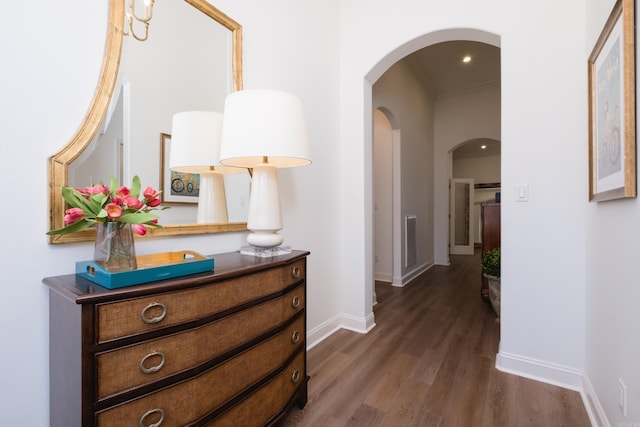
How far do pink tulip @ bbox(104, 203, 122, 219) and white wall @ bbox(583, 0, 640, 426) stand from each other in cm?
178

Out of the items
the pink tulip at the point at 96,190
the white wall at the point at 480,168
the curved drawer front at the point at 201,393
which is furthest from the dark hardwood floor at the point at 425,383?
the white wall at the point at 480,168

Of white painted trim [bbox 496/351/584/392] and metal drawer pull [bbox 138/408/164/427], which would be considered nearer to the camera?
metal drawer pull [bbox 138/408/164/427]

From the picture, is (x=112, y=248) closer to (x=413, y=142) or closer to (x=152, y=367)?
(x=152, y=367)

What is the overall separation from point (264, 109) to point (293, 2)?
4.48 feet

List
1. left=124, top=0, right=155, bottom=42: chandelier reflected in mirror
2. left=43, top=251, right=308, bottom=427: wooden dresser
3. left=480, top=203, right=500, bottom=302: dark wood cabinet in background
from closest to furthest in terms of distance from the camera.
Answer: left=43, top=251, right=308, bottom=427: wooden dresser < left=124, top=0, right=155, bottom=42: chandelier reflected in mirror < left=480, top=203, right=500, bottom=302: dark wood cabinet in background

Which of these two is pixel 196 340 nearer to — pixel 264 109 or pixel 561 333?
pixel 264 109

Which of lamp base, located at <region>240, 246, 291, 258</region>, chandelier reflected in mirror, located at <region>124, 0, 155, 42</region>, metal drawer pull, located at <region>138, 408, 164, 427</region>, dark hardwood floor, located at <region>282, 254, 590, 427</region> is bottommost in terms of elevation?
dark hardwood floor, located at <region>282, 254, 590, 427</region>

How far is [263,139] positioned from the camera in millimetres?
1334

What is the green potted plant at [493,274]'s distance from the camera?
2.65 meters

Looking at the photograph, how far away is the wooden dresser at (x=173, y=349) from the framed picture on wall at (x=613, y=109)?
4.72 feet

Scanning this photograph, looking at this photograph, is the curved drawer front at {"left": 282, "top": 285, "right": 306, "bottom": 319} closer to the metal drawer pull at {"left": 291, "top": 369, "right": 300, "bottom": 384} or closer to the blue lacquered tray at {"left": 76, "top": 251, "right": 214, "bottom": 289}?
the metal drawer pull at {"left": 291, "top": 369, "right": 300, "bottom": 384}

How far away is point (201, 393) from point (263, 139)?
1.04m

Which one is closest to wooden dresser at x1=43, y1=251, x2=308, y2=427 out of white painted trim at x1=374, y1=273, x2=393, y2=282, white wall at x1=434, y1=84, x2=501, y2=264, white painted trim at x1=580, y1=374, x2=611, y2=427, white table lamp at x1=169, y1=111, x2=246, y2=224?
white table lamp at x1=169, y1=111, x2=246, y2=224

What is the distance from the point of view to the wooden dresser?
2.70ft
